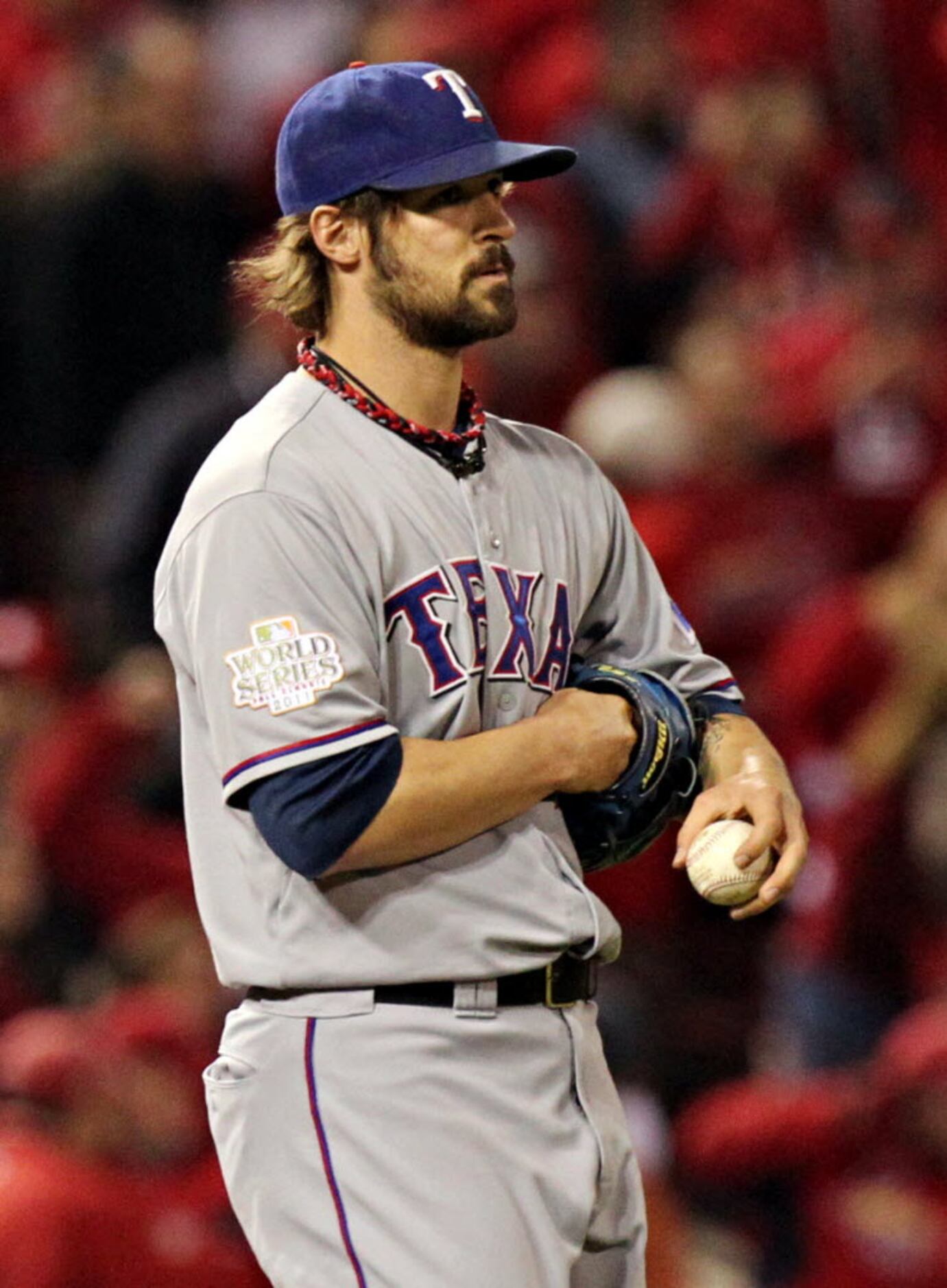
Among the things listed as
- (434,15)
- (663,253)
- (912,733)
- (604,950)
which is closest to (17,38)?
(434,15)

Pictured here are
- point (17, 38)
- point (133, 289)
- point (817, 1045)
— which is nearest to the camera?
point (817, 1045)

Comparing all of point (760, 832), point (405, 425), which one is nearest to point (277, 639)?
point (405, 425)

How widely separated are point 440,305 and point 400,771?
0.53 m

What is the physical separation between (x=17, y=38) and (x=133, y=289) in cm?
165

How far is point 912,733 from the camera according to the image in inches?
176

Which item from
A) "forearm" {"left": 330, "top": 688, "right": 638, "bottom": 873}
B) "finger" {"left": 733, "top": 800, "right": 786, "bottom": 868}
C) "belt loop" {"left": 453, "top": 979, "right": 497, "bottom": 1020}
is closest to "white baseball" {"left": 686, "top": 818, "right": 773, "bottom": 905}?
"finger" {"left": 733, "top": 800, "right": 786, "bottom": 868}

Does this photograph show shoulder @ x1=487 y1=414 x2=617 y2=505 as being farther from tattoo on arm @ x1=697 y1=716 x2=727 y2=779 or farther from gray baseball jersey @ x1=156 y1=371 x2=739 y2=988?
tattoo on arm @ x1=697 y1=716 x2=727 y2=779

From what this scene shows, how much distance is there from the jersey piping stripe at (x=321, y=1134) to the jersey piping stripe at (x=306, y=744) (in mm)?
294

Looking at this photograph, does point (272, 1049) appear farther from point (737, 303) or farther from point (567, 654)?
point (737, 303)

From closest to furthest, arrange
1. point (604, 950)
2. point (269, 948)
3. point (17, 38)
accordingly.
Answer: point (269, 948) < point (604, 950) < point (17, 38)

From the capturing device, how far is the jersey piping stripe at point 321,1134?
2186 millimetres

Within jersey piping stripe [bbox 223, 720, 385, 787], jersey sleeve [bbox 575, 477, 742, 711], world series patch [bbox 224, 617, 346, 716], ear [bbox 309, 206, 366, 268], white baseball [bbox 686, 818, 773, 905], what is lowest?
white baseball [bbox 686, 818, 773, 905]

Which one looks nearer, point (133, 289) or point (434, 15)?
point (133, 289)

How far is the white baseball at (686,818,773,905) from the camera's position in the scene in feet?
7.23
